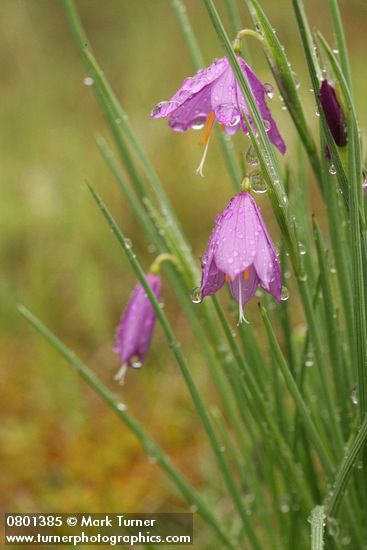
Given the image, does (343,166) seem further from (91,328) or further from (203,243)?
(203,243)

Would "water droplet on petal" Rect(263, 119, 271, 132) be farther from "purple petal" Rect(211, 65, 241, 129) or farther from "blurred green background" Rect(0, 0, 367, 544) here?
"blurred green background" Rect(0, 0, 367, 544)

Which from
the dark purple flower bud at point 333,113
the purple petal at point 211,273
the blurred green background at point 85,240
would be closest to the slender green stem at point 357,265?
the dark purple flower bud at point 333,113

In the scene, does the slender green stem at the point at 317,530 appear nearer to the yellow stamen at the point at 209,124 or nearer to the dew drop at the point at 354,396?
the dew drop at the point at 354,396

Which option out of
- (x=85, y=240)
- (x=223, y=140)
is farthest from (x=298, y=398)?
(x=85, y=240)

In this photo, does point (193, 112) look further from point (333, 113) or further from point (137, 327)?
point (137, 327)

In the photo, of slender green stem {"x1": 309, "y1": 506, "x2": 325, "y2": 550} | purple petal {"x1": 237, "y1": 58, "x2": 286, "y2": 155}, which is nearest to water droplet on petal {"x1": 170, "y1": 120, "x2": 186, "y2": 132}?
purple petal {"x1": 237, "y1": 58, "x2": 286, "y2": 155}

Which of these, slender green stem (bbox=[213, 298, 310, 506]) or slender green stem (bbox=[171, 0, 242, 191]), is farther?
slender green stem (bbox=[171, 0, 242, 191])

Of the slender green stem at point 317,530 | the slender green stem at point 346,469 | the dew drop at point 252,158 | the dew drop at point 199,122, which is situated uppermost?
the dew drop at point 199,122
